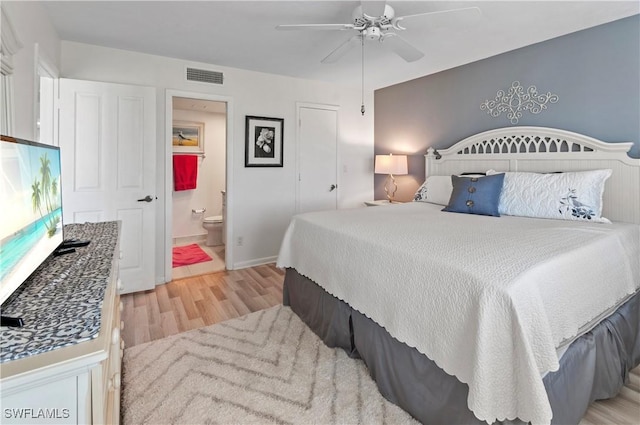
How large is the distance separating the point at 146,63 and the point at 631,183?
14.1ft

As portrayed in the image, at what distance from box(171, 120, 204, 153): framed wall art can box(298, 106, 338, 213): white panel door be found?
2.06 m

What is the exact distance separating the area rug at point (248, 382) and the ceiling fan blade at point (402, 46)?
A: 2.15 meters

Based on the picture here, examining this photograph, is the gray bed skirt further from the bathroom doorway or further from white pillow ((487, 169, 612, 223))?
the bathroom doorway

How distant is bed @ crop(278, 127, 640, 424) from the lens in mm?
1195

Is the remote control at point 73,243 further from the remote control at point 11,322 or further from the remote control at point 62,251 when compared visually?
the remote control at point 11,322

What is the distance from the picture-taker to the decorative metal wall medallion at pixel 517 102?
294 centimetres

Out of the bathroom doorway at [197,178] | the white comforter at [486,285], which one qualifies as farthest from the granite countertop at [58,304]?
the bathroom doorway at [197,178]

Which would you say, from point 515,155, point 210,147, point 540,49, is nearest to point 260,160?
point 210,147

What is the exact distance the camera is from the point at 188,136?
17.5 feet

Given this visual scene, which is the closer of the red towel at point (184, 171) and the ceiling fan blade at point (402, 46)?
the ceiling fan blade at point (402, 46)

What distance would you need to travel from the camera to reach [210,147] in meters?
5.55

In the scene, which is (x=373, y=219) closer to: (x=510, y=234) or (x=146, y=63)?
(x=510, y=234)

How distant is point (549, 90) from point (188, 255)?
455 centimetres

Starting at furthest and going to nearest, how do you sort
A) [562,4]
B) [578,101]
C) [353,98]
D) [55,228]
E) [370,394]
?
[353,98] < [578,101] < [562,4] < [370,394] < [55,228]
